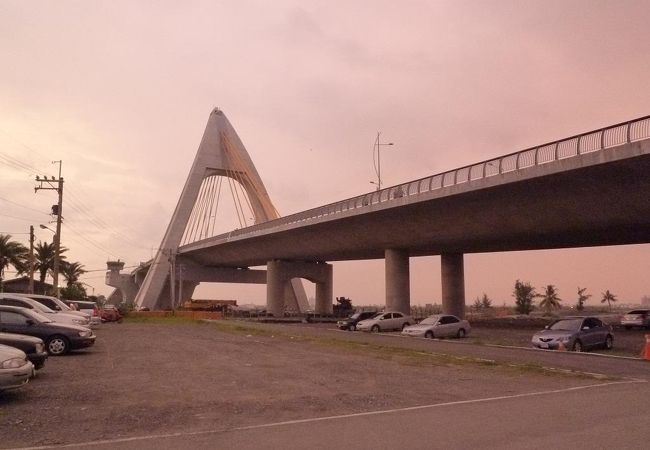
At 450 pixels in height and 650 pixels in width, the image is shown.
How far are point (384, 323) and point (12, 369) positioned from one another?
31.0m

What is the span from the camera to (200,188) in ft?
251

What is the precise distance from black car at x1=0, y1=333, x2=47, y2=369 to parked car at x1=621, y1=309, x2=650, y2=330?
3976 cm

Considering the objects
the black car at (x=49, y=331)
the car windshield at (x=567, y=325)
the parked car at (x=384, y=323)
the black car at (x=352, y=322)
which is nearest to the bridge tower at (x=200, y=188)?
the black car at (x=352, y=322)

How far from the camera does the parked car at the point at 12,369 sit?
10773 millimetres

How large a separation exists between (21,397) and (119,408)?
2.47 meters

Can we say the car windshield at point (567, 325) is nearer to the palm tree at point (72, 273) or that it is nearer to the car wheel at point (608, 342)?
the car wheel at point (608, 342)

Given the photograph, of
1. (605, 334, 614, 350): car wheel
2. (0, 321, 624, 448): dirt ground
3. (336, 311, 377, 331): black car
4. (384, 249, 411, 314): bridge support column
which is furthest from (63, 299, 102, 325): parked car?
(605, 334, 614, 350): car wheel

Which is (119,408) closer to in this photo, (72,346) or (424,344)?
(72,346)

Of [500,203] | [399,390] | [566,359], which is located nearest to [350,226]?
[500,203]

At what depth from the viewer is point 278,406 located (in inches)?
431

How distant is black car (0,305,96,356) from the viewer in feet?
60.7

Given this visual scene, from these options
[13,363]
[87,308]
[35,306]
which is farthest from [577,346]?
[87,308]

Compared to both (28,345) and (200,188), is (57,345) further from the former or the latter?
(200,188)

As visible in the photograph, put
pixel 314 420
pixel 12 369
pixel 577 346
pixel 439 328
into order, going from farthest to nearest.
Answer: pixel 439 328
pixel 577 346
pixel 12 369
pixel 314 420
